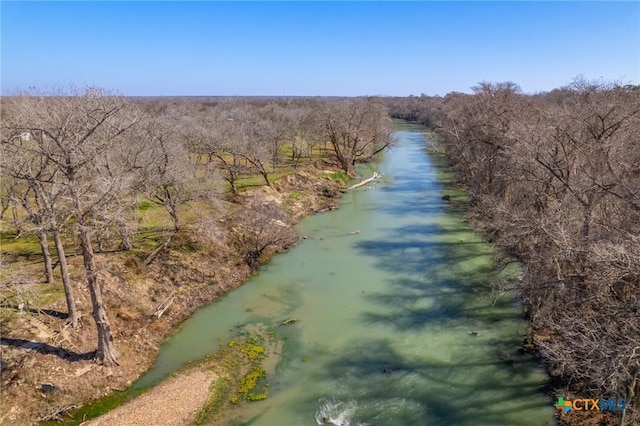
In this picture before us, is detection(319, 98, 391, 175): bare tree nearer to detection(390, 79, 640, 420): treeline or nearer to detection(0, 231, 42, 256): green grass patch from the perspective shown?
detection(390, 79, 640, 420): treeline

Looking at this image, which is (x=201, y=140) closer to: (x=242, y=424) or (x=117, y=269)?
(x=117, y=269)

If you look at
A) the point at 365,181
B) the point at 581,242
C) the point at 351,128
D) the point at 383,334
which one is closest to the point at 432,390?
the point at 383,334

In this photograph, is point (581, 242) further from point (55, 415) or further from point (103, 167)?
point (103, 167)

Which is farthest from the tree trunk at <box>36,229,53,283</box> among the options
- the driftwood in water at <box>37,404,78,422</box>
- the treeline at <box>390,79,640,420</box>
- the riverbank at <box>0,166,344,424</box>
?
the treeline at <box>390,79,640,420</box>

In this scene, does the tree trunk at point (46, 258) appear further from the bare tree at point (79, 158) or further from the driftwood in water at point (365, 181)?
the driftwood in water at point (365, 181)

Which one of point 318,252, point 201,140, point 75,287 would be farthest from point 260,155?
point 75,287

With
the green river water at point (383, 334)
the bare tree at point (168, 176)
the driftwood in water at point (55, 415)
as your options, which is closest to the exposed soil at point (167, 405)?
the driftwood in water at point (55, 415)
